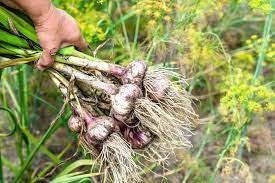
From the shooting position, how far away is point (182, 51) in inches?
78.2

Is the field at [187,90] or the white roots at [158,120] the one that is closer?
the white roots at [158,120]

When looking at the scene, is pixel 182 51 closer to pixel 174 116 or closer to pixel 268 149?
pixel 174 116

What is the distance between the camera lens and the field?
1.85 meters

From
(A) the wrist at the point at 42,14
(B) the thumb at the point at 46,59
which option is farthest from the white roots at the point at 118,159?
(A) the wrist at the point at 42,14

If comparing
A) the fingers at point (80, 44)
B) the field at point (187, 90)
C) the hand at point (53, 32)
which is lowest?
the field at point (187, 90)


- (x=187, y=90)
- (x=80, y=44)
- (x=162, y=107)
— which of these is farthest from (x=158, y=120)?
(x=187, y=90)

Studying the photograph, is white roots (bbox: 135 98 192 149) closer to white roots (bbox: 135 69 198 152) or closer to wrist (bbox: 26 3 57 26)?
white roots (bbox: 135 69 198 152)

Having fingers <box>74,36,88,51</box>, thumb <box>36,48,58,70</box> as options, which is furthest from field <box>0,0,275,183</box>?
thumb <box>36,48,58,70</box>

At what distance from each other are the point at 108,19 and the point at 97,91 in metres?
0.71

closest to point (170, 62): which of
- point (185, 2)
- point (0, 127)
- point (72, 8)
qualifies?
point (185, 2)

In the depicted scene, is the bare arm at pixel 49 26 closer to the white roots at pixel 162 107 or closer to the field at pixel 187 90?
the field at pixel 187 90

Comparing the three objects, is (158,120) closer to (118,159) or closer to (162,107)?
(162,107)

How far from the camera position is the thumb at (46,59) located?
4.90 feet

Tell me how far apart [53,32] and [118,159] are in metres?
0.46
